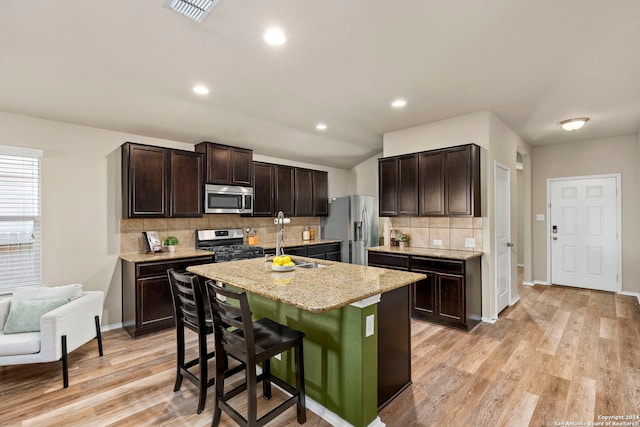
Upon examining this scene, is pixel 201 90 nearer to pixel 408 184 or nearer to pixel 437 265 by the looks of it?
pixel 408 184

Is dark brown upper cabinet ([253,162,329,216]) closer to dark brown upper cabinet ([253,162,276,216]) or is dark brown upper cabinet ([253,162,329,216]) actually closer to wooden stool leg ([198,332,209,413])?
dark brown upper cabinet ([253,162,276,216])

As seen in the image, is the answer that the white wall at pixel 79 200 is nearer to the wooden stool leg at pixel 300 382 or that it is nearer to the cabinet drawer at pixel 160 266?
the cabinet drawer at pixel 160 266

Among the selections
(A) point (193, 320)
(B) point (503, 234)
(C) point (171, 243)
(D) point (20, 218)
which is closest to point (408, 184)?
(B) point (503, 234)

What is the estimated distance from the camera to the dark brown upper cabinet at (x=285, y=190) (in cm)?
549

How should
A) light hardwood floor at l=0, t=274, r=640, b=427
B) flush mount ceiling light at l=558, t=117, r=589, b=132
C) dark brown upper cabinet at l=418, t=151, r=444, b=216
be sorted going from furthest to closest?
flush mount ceiling light at l=558, t=117, r=589, b=132
dark brown upper cabinet at l=418, t=151, r=444, b=216
light hardwood floor at l=0, t=274, r=640, b=427

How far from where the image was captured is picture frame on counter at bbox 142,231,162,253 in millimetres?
4105

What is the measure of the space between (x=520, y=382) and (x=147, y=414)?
2.90 meters

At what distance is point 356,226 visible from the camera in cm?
596

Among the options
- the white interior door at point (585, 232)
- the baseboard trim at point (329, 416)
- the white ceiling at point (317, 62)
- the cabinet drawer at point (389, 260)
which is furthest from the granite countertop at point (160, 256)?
the white interior door at point (585, 232)

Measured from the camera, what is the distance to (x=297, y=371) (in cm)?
207

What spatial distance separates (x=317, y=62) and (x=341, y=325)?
2.09m

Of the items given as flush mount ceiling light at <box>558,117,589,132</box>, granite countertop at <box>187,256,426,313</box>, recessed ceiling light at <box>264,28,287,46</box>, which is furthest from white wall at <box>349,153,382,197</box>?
recessed ceiling light at <box>264,28,287,46</box>

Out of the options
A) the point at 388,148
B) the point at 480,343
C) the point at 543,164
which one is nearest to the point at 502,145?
the point at 388,148

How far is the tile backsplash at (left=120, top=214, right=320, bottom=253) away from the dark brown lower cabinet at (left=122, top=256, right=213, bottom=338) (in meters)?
0.37
